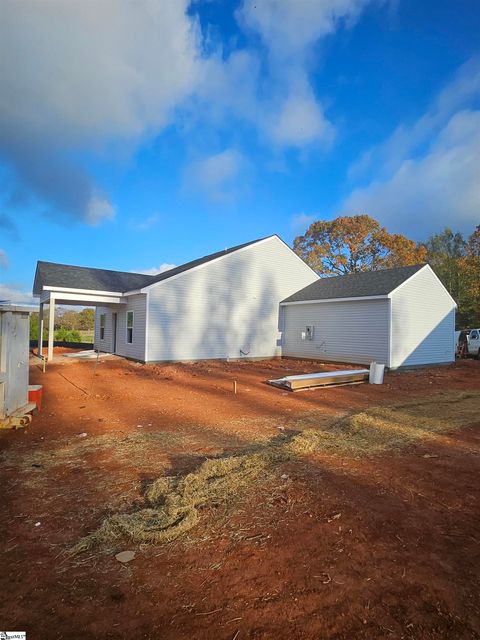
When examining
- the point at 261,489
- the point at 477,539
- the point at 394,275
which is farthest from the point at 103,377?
the point at 394,275

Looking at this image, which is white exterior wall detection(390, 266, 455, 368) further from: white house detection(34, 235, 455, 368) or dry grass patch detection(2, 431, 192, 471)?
dry grass patch detection(2, 431, 192, 471)

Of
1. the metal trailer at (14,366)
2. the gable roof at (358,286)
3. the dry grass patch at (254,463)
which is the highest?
the gable roof at (358,286)

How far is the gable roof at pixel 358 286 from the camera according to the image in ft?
55.1

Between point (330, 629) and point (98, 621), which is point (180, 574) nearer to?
point (98, 621)

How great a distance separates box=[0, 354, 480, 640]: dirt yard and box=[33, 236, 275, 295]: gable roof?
39.4 feet

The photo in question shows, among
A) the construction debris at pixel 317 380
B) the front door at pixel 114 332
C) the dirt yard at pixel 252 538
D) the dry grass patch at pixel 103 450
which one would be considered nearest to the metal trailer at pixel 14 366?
the dirt yard at pixel 252 538

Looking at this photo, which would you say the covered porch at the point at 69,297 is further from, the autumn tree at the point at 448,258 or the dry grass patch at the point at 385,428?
the autumn tree at the point at 448,258

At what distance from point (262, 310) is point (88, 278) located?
31.0ft

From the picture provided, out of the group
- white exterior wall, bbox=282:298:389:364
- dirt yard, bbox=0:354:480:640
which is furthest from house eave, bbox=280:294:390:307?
dirt yard, bbox=0:354:480:640

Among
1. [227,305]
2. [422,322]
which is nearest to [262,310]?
[227,305]

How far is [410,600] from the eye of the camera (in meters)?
2.44

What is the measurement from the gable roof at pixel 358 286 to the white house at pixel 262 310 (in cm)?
7

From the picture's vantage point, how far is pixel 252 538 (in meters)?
3.17

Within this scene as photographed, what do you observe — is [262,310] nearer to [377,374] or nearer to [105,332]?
[377,374]
